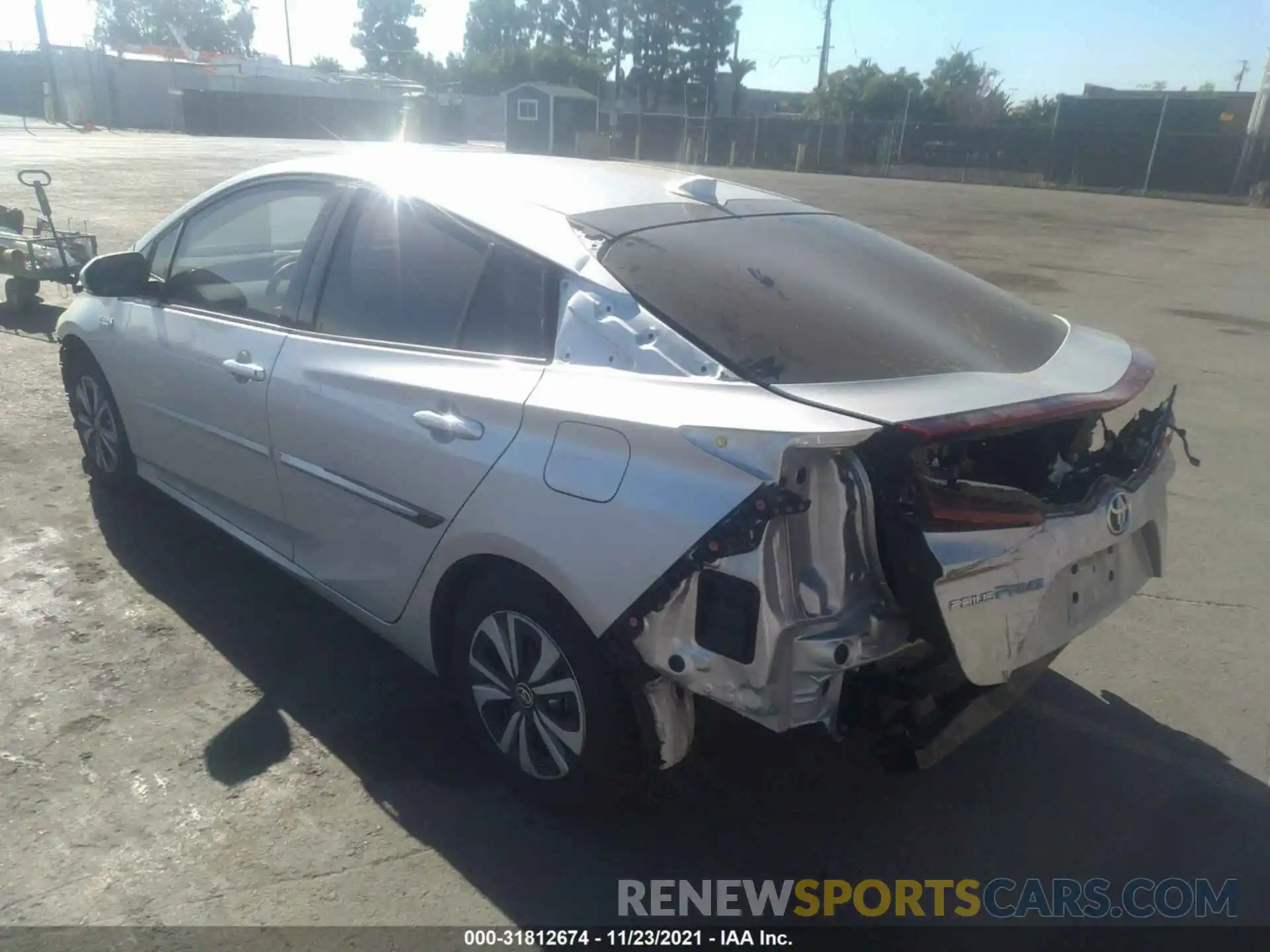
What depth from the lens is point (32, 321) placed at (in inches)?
347

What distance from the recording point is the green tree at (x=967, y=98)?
4919 centimetres

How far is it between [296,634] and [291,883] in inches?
52.8

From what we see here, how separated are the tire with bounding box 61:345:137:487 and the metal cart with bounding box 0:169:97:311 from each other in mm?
4398

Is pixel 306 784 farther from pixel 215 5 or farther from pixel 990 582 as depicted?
pixel 215 5

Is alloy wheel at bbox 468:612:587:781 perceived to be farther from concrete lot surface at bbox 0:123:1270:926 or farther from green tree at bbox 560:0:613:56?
green tree at bbox 560:0:613:56

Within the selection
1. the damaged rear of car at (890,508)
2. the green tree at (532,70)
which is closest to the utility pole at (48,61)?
the green tree at (532,70)

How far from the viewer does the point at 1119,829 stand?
2844 millimetres

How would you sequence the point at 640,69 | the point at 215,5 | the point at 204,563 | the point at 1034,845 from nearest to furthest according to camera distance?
the point at 1034,845
the point at 204,563
the point at 640,69
the point at 215,5

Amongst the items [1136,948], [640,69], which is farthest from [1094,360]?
[640,69]

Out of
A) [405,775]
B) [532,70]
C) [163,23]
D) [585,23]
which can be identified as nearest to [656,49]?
[532,70]

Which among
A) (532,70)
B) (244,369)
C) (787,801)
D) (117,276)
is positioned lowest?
(787,801)

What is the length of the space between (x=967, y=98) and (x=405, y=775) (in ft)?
186

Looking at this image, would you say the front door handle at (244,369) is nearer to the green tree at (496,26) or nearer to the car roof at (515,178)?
the car roof at (515,178)

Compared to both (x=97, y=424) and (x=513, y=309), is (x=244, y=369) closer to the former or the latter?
(x=513, y=309)
